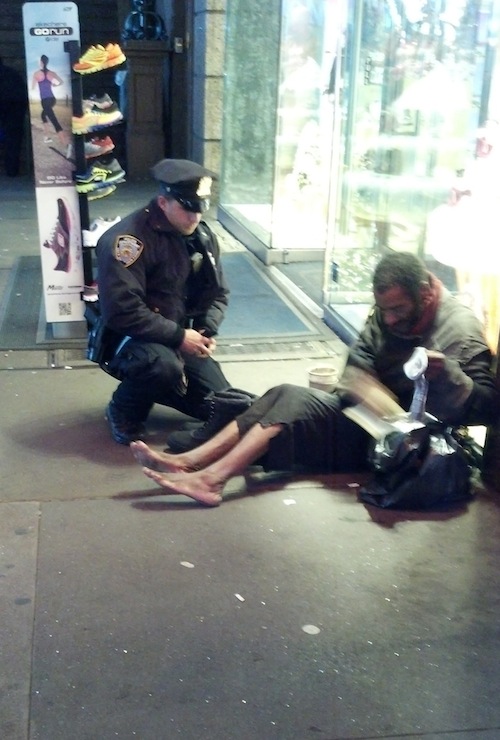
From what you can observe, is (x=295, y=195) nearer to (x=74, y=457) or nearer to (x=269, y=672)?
(x=74, y=457)

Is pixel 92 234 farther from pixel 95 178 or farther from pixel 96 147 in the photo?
pixel 96 147

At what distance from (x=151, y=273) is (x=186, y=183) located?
1.56 feet

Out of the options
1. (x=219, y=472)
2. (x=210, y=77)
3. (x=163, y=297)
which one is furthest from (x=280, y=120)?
(x=219, y=472)

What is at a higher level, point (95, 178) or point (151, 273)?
point (95, 178)

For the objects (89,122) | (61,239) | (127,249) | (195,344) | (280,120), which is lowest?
(195,344)

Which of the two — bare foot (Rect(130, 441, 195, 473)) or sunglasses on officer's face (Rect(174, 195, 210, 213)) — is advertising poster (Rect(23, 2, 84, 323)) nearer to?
sunglasses on officer's face (Rect(174, 195, 210, 213))

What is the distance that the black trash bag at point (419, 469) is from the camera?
364cm

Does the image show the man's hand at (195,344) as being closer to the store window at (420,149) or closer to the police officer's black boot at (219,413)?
the police officer's black boot at (219,413)

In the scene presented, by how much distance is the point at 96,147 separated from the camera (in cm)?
537

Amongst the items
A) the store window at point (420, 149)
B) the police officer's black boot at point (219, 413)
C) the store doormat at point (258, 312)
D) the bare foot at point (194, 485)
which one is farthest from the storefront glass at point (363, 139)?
the bare foot at point (194, 485)

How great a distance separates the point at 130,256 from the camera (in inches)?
167

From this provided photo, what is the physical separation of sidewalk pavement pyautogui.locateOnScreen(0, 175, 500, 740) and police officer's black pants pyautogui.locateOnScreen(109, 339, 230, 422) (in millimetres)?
287

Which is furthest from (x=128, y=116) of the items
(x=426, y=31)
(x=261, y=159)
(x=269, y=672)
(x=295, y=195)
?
(x=269, y=672)

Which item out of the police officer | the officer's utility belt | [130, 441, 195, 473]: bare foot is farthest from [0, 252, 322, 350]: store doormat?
[130, 441, 195, 473]: bare foot
